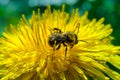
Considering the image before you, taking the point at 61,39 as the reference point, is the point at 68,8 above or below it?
above

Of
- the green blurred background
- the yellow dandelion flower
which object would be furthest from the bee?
the green blurred background

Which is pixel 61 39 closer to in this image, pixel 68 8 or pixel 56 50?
pixel 56 50

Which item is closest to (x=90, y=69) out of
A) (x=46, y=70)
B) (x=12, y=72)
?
(x=46, y=70)

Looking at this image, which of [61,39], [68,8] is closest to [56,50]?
[61,39]

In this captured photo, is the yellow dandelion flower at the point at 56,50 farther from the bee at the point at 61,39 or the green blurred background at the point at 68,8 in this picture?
the green blurred background at the point at 68,8

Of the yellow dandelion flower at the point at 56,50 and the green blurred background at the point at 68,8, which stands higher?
the green blurred background at the point at 68,8

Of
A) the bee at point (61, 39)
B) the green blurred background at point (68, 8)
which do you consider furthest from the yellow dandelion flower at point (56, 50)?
the green blurred background at point (68, 8)

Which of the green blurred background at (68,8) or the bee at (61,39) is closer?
the bee at (61,39)
